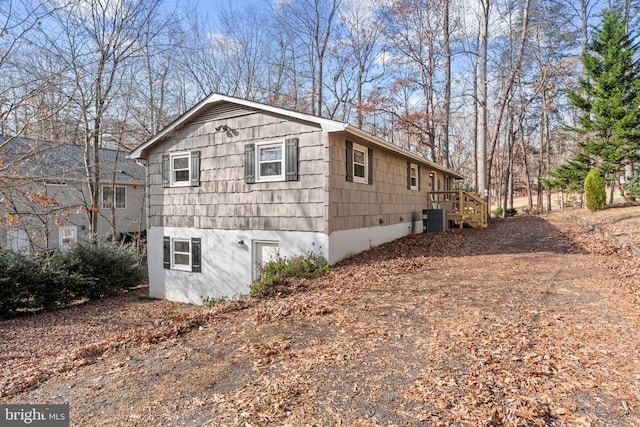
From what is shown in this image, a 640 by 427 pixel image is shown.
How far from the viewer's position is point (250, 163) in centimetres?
891

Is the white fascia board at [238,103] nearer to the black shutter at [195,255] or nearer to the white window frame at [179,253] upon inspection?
the white window frame at [179,253]

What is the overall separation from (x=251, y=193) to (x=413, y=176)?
692 cm

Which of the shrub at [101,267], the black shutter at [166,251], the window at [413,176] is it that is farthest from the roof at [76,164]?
the window at [413,176]

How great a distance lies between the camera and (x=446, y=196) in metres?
18.2

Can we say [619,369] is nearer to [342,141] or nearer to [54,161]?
[342,141]

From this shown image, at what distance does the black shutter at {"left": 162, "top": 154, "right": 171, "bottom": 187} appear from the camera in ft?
34.1

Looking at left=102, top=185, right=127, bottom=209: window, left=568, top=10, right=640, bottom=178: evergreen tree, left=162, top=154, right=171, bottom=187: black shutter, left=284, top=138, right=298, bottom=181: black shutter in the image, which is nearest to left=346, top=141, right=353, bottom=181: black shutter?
left=284, top=138, right=298, bottom=181: black shutter

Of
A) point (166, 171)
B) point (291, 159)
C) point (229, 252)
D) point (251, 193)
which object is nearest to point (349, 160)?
point (291, 159)

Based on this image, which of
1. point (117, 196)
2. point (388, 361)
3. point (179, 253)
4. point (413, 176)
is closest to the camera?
point (388, 361)

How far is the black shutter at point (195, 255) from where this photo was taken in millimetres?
9820

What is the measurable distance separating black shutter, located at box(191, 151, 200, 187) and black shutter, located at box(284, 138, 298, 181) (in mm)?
2929

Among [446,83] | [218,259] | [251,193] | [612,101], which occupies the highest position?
[446,83]

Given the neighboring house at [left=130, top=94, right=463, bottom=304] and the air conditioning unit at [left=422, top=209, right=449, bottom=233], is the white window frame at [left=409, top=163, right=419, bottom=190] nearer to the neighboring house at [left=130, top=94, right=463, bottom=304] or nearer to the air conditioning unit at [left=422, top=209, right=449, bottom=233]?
the air conditioning unit at [left=422, top=209, right=449, bottom=233]

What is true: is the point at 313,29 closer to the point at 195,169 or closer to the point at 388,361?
the point at 195,169
